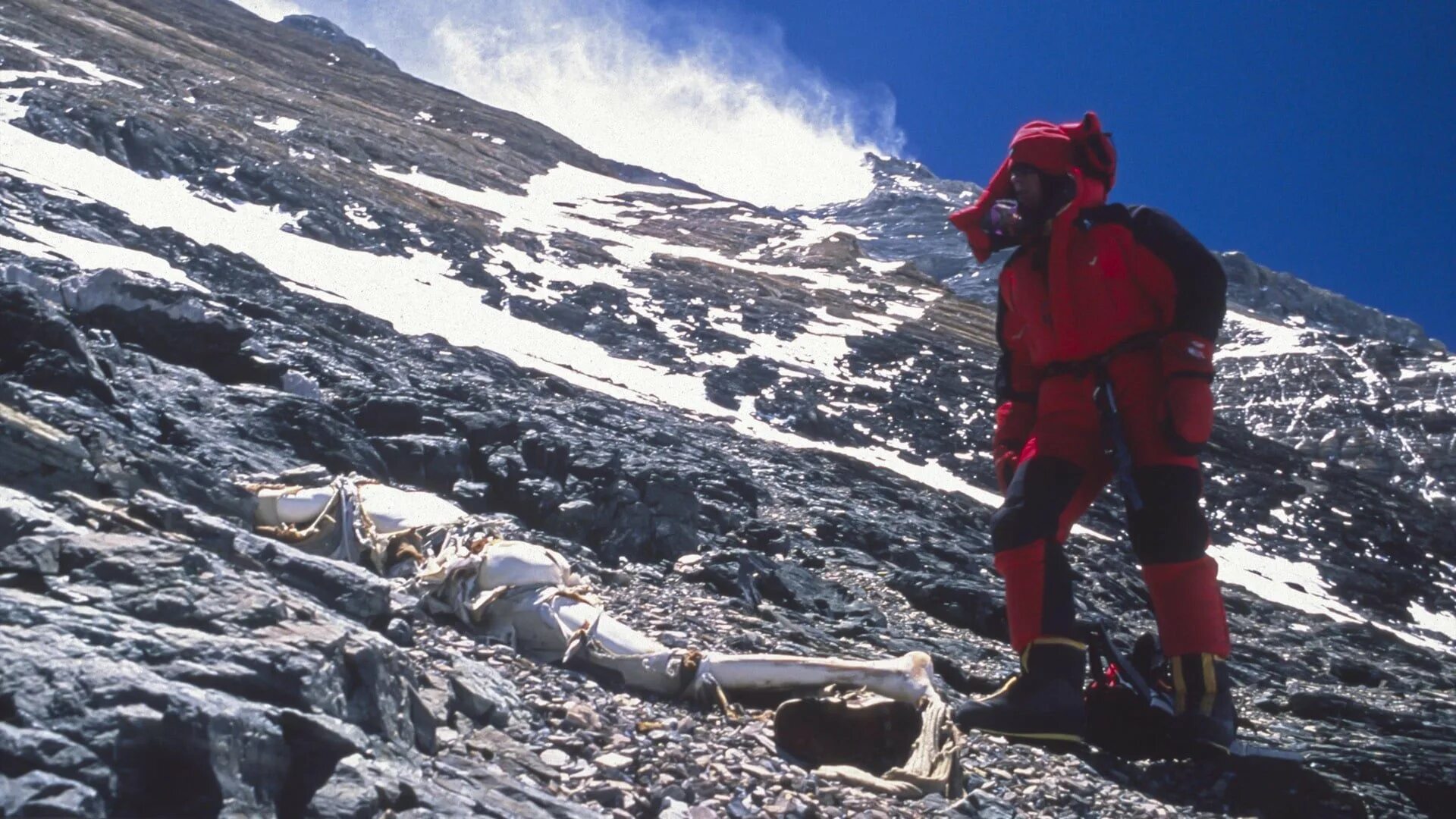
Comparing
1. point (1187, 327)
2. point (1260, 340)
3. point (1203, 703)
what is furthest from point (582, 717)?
point (1260, 340)

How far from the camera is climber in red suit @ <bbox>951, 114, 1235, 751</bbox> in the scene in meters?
3.35

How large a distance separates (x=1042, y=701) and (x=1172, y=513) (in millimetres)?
747

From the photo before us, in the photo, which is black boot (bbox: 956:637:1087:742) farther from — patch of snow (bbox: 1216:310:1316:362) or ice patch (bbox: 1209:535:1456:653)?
patch of snow (bbox: 1216:310:1316:362)

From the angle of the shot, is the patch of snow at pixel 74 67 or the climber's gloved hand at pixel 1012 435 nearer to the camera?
the climber's gloved hand at pixel 1012 435

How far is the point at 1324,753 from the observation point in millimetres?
5965

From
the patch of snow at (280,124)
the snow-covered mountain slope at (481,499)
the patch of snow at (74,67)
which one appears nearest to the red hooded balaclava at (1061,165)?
the snow-covered mountain slope at (481,499)

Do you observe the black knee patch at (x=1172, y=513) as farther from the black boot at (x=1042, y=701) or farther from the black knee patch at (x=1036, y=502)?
the black boot at (x=1042, y=701)

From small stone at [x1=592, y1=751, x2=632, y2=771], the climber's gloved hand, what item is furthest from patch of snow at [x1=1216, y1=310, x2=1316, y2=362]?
small stone at [x1=592, y1=751, x2=632, y2=771]

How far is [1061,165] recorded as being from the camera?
3588mm

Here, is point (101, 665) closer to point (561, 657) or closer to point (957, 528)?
point (561, 657)

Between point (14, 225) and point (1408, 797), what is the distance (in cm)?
1463

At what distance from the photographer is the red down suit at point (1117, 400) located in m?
3.42

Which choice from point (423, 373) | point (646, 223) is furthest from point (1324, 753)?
point (646, 223)

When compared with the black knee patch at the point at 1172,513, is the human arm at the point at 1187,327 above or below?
above
